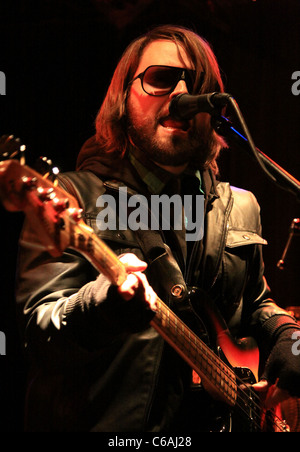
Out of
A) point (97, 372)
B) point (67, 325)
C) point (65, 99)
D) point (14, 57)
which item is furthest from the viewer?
point (65, 99)

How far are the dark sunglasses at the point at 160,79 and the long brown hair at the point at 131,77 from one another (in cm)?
14

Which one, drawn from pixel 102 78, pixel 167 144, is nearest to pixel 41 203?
pixel 167 144

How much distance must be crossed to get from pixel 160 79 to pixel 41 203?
968 millimetres

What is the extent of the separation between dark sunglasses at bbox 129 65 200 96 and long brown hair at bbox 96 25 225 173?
14 centimetres

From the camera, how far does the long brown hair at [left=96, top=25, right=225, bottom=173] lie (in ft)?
6.81

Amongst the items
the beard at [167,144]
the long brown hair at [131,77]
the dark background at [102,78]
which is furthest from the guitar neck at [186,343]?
the dark background at [102,78]

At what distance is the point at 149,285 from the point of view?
5.20 ft

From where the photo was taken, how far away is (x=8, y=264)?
2.86 meters

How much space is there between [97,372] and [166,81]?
114 centimetres

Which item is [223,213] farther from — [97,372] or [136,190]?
[97,372]

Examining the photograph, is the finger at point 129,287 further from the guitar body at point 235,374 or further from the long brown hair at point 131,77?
the long brown hair at point 131,77

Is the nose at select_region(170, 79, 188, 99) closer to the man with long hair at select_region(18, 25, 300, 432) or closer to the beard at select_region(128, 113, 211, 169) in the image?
the man with long hair at select_region(18, 25, 300, 432)

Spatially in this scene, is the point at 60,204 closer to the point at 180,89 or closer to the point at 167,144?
the point at 167,144
